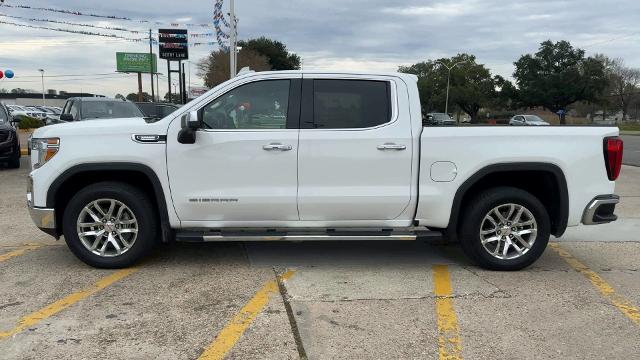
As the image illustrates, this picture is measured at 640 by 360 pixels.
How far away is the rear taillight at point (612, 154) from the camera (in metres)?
5.02

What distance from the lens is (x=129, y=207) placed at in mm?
5020

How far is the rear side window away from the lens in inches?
198

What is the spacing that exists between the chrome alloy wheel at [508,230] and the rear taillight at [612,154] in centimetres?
83

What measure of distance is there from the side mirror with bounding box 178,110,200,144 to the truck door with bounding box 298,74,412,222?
0.95 metres

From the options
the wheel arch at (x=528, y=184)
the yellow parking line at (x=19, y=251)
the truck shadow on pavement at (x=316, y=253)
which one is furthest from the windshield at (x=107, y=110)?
the wheel arch at (x=528, y=184)

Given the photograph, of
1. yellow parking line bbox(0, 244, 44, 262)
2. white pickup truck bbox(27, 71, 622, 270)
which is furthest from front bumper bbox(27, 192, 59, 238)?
yellow parking line bbox(0, 244, 44, 262)

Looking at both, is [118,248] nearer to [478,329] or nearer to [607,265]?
[478,329]

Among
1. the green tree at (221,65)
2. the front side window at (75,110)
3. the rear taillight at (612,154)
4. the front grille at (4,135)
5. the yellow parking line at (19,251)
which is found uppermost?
the green tree at (221,65)

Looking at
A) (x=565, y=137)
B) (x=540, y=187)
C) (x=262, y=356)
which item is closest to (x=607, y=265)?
(x=540, y=187)

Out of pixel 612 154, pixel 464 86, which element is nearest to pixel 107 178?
pixel 612 154

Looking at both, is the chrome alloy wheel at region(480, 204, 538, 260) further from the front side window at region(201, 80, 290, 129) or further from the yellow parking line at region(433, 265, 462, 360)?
the front side window at region(201, 80, 290, 129)

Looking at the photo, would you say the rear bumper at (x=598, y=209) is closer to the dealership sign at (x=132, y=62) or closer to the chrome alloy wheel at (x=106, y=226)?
the chrome alloy wheel at (x=106, y=226)

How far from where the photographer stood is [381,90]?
516cm

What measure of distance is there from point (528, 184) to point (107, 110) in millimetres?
10265
